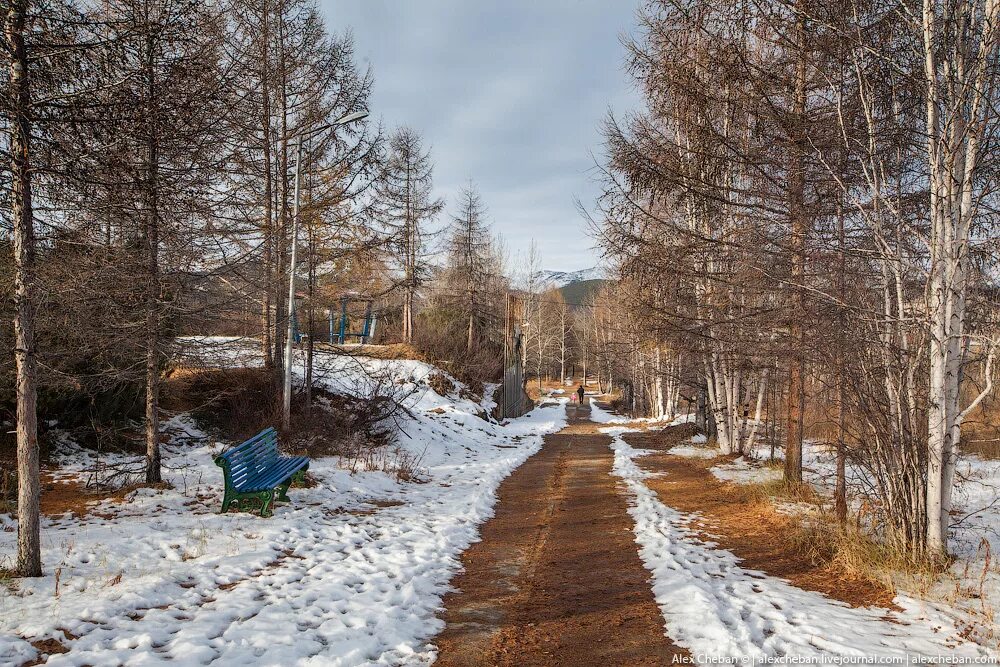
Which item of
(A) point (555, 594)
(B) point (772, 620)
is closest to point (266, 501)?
(A) point (555, 594)

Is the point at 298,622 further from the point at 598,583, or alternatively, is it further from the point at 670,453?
the point at 670,453

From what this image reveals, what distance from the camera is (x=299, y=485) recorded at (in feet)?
27.4

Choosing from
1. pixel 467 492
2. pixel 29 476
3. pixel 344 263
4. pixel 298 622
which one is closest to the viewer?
pixel 298 622

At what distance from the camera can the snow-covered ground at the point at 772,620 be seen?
12.1 feet

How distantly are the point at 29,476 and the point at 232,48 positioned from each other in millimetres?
9318

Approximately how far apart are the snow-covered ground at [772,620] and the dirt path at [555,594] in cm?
22

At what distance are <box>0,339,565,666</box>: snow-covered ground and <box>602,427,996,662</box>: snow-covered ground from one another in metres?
1.95

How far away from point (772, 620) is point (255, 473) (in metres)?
6.06

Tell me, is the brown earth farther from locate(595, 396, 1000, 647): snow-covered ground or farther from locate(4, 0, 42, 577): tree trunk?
locate(4, 0, 42, 577): tree trunk

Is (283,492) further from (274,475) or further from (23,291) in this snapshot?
(23,291)

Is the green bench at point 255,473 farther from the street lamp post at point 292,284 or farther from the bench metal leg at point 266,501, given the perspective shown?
the street lamp post at point 292,284

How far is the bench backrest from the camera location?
21.9 feet

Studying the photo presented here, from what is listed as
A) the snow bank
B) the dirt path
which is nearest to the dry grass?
the dirt path

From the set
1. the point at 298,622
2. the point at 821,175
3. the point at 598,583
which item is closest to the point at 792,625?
the point at 598,583
